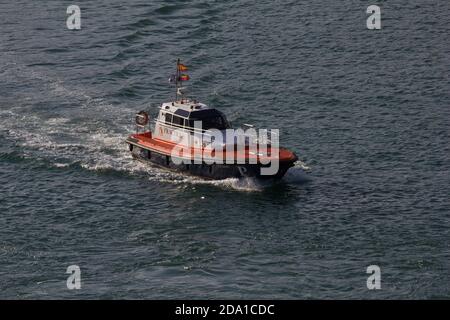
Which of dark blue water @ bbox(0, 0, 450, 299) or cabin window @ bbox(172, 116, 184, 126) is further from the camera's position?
cabin window @ bbox(172, 116, 184, 126)

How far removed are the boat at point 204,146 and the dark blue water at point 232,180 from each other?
97 centimetres

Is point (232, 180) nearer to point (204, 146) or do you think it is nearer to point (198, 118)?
point (204, 146)

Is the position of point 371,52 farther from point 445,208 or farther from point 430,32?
point 445,208

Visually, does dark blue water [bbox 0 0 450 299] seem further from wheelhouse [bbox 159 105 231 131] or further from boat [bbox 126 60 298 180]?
wheelhouse [bbox 159 105 231 131]

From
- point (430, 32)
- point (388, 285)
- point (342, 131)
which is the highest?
point (430, 32)

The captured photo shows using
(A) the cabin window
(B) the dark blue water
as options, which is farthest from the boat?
(B) the dark blue water

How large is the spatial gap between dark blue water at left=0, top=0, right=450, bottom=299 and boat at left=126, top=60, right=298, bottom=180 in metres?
0.97

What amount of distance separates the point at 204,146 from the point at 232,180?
297 cm

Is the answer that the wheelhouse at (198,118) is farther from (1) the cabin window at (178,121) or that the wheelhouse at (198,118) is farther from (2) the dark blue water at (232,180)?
(2) the dark blue water at (232,180)

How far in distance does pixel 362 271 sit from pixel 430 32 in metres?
41.0

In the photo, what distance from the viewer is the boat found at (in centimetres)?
6281

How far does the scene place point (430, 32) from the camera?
88250 millimetres

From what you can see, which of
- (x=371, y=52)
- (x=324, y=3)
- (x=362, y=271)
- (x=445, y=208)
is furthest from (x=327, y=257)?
(x=324, y=3)

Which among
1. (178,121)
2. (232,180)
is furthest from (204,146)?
(232,180)
